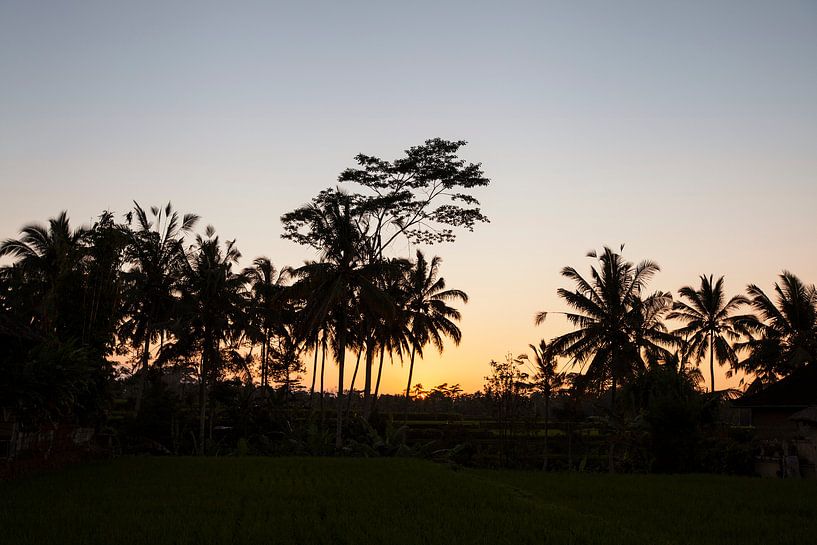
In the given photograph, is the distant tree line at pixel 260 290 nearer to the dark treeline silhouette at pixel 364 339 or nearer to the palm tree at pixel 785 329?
the dark treeline silhouette at pixel 364 339

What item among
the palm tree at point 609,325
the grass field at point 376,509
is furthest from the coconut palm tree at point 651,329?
the grass field at point 376,509

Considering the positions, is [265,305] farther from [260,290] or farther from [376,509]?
[376,509]

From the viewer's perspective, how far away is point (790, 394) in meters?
31.5

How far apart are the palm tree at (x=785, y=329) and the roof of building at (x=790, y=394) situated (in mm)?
3510

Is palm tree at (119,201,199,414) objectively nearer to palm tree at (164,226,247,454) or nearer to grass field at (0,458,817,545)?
palm tree at (164,226,247,454)

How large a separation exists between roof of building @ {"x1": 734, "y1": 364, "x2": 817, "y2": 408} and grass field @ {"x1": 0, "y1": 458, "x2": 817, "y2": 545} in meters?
12.8

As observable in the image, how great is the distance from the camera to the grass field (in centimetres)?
927

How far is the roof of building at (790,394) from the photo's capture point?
1205 inches

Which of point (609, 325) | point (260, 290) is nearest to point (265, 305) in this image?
point (260, 290)

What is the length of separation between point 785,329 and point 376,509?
110 feet

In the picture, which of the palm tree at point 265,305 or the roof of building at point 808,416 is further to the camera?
the palm tree at point 265,305

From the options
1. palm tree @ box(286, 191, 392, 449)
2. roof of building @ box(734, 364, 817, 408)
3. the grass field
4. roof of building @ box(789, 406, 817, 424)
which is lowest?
the grass field

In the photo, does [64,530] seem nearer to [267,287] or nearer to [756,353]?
[267,287]

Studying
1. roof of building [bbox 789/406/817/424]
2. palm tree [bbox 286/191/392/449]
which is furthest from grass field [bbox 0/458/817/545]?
palm tree [bbox 286/191/392/449]
